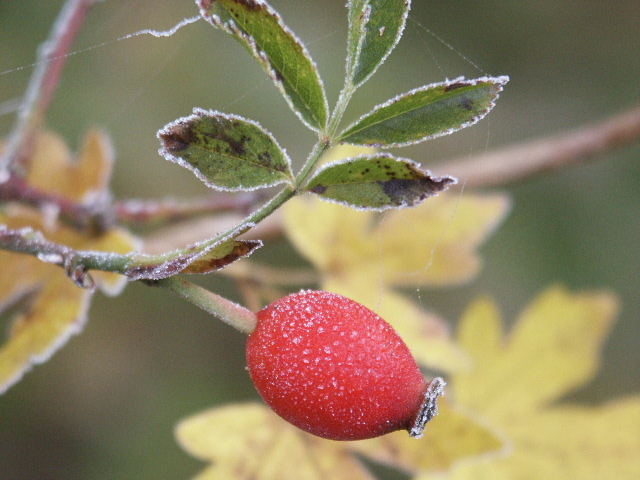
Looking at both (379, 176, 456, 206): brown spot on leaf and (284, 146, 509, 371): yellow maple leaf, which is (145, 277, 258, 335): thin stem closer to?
(379, 176, 456, 206): brown spot on leaf

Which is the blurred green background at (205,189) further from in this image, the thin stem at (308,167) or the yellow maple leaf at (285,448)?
the thin stem at (308,167)

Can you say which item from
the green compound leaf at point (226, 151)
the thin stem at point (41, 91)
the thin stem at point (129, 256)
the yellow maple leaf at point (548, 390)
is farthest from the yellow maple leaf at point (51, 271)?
the yellow maple leaf at point (548, 390)

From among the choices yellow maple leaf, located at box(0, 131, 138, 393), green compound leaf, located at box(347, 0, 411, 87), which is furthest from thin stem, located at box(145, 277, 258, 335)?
yellow maple leaf, located at box(0, 131, 138, 393)

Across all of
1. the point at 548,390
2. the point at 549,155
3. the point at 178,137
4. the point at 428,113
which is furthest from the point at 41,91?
the point at 548,390

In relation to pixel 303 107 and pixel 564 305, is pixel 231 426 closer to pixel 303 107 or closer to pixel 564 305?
pixel 303 107

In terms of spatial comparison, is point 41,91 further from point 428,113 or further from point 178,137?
point 428,113
